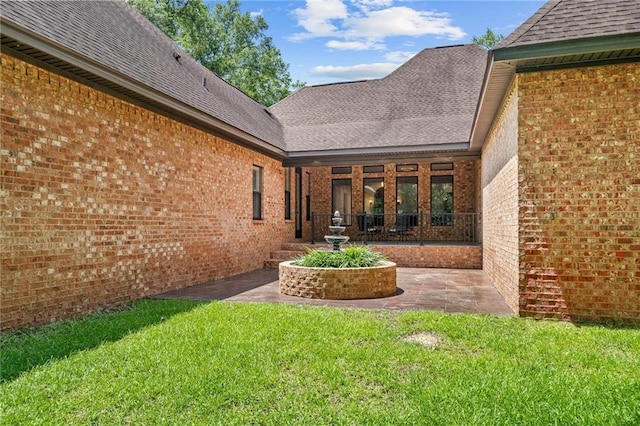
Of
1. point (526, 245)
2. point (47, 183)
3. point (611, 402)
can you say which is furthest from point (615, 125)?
point (47, 183)

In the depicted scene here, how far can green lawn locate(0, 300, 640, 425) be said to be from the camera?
9.57ft

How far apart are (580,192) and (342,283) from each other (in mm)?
3933

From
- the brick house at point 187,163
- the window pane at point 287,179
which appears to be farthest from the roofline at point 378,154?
the brick house at point 187,163

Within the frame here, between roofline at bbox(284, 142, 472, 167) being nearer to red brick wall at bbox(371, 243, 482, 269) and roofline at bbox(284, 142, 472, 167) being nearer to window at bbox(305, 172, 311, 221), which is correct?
red brick wall at bbox(371, 243, 482, 269)

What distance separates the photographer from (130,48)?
7.98 meters

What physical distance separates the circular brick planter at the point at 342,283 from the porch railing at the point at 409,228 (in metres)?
7.14

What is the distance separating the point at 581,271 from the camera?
5.54 metres

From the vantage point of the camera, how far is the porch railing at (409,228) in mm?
15031

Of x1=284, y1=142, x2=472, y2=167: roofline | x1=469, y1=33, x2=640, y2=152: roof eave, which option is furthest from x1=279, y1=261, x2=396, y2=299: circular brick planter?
x1=284, y1=142, x2=472, y2=167: roofline

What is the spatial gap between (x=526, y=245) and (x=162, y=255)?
636cm

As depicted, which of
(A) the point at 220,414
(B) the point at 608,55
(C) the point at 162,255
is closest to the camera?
(A) the point at 220,414

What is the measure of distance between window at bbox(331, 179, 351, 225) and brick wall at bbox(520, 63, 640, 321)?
1113cm

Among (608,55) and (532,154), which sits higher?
(608,55)

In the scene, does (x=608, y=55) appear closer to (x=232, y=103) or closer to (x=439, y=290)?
(x=439, y=290)
